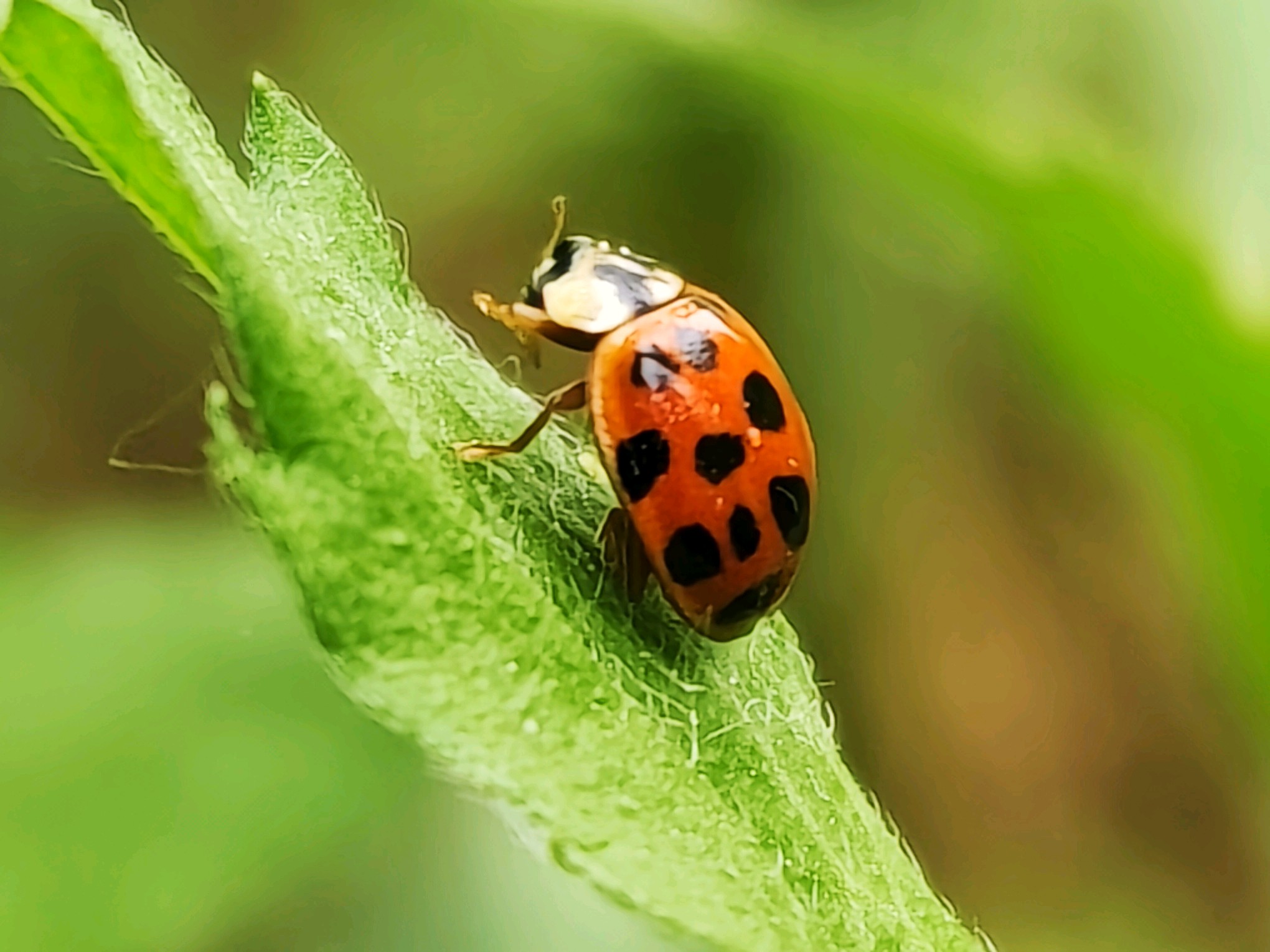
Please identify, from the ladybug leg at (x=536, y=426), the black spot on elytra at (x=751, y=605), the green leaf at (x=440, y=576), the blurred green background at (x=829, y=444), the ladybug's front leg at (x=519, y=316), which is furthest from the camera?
the blurred green background at (x=829, y=444)

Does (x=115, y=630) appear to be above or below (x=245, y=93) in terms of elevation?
below

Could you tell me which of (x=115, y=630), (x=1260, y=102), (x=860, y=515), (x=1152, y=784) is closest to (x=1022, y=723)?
(x=1152, y=784)

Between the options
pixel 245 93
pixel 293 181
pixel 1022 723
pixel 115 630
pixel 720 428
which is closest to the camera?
pixel 293 181

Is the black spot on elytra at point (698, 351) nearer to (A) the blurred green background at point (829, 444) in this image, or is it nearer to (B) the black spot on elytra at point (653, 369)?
(B) the black spot on elytra at point (653, 369)

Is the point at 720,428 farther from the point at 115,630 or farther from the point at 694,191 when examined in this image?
the point at 694,191

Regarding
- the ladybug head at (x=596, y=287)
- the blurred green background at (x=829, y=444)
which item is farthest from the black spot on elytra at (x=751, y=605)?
the blurred green background at (x=829, y=444)

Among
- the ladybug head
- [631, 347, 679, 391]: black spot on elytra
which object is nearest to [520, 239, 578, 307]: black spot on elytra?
the ladybug head
